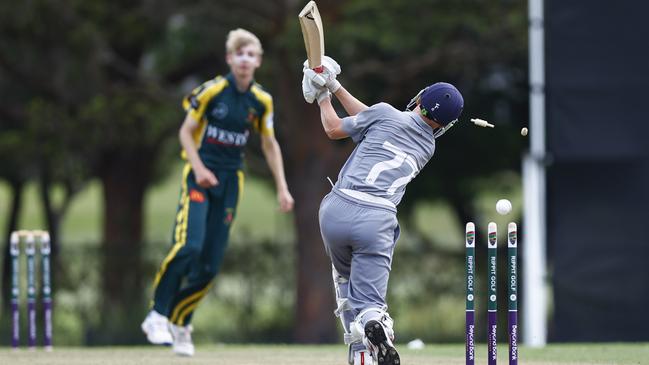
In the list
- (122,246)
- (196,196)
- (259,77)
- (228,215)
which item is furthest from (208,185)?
(122,246)

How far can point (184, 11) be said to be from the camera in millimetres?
19484

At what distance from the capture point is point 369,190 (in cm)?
725

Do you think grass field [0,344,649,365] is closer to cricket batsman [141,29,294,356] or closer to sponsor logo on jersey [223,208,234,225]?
cricket batsman [141,29,294,356]

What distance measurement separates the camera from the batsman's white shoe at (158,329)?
945cm

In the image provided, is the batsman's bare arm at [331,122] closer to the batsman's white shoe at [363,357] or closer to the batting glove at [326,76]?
→ the batting glove at [326,76]

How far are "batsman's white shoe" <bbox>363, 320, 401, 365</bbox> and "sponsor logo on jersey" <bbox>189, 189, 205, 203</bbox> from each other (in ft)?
9.82

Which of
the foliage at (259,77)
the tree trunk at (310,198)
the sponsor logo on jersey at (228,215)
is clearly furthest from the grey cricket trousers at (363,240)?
the tree trunk at (310,198)

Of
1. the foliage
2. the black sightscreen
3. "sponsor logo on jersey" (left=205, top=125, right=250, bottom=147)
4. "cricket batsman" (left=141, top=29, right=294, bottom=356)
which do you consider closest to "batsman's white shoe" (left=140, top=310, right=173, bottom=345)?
"cricket batsman" (left=141, top=29, right=294, bottom=356)

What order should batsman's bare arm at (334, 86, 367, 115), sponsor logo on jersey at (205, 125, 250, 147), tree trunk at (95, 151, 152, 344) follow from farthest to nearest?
1. tree trunk at (95, 151, 152, 344)
2. sponsor logo on jersey at (205, 125, 250, 147)
3. batsman's bare arm at (334, 86, 367, 115)

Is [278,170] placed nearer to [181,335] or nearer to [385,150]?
[181,335]

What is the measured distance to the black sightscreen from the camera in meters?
13.0

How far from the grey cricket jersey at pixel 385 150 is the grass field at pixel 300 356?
167 centimetres

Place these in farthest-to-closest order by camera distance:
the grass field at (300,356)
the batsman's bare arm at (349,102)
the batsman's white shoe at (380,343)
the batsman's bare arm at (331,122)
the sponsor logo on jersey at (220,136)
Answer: the sponsor logo on jersey at (220,136)
the grass field at (300,356)
the batsman's bare arm at (349,102)
the batsman's bare arm at (331,122)
the batsman's white shoe at (380,343)

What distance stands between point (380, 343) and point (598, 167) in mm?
6765
